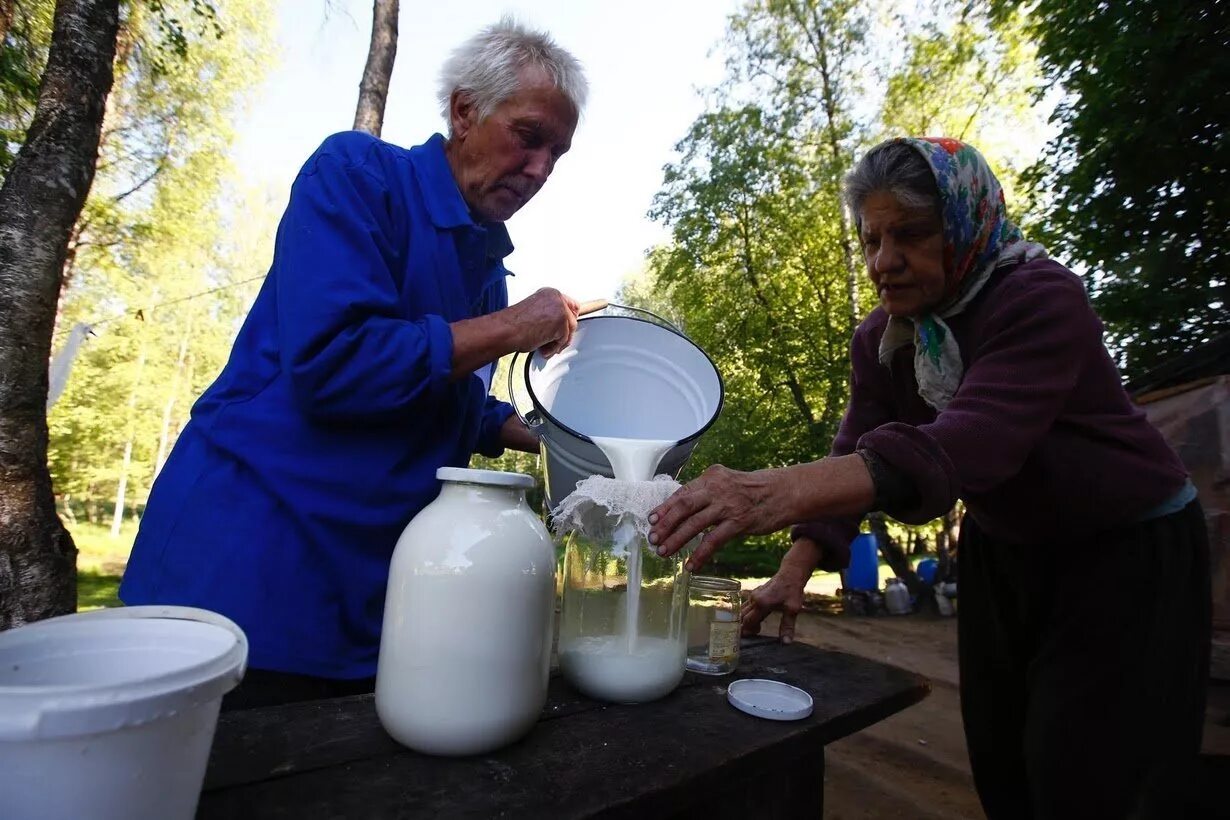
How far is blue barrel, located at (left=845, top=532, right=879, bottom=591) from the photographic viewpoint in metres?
8.48

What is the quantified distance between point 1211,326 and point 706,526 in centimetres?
589

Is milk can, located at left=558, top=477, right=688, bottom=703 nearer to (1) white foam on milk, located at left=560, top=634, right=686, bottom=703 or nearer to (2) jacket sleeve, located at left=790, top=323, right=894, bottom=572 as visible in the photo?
(1) white foam on milk, located at left=560, top=634, right=686, bottom=703

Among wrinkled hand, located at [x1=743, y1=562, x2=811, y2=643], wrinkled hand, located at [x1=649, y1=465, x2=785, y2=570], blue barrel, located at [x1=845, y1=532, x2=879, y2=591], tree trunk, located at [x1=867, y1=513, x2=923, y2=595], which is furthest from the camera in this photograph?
tree trunk, located at [x1=867, y1=513, x2=923, y2=595]

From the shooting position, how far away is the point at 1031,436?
53.4 inches

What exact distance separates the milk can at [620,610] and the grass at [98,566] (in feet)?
30.3

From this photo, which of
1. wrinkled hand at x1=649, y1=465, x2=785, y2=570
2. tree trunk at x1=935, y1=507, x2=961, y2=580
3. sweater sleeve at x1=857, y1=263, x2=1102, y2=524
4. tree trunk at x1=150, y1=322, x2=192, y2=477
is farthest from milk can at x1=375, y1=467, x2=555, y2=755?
tree trunk at x1=150, y1=322, x2=192, y2=477

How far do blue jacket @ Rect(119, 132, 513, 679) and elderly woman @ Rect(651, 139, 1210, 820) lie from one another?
31.8 inches

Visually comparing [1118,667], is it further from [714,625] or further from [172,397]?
[172,397]

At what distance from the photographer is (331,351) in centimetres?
112

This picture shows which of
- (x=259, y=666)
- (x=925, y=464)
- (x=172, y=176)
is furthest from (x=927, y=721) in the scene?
(x=172, y=176)

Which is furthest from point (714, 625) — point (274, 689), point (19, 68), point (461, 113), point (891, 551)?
point (891, 551)

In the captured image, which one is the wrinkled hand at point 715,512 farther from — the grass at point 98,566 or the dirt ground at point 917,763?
the grass at point 98,566

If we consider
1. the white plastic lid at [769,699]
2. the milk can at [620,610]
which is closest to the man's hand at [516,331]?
the milk can at [620,610]

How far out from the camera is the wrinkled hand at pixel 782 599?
1781mm
